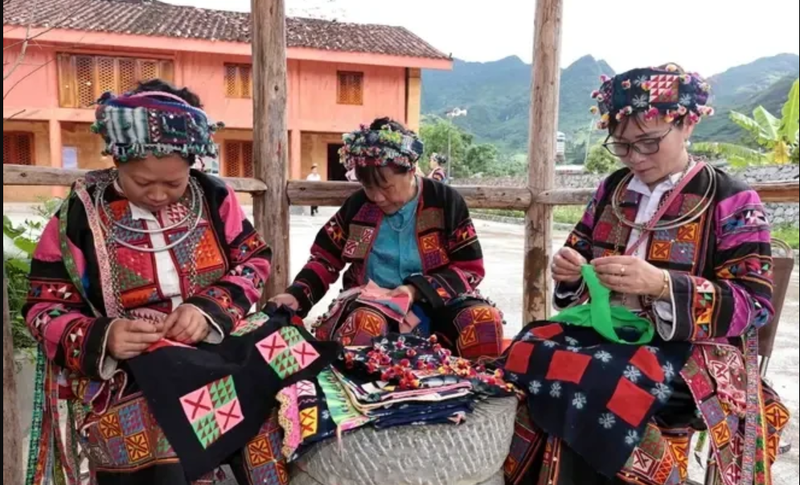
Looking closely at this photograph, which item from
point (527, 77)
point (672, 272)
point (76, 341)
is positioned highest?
point (527, 77)

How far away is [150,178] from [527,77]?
261 cm

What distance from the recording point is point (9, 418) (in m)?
2.02

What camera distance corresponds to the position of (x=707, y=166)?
197 centimetres

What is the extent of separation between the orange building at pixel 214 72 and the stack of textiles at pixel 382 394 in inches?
231

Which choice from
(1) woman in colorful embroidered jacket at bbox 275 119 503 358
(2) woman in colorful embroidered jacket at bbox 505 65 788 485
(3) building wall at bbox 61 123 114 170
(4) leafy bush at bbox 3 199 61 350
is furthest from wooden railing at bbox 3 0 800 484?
(3) building wall at bbox 61 123 114 170

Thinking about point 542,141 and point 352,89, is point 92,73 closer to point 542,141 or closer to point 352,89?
point 352,89

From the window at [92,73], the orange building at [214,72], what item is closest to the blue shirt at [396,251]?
the orange building at [214,72]

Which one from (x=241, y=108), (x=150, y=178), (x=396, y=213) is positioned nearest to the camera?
(x=150, y=178)

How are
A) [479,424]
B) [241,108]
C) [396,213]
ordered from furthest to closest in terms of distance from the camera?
[241,108] < [396,213] < [479,424]

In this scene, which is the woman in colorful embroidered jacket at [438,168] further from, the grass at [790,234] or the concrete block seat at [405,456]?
the grass at [790,234]

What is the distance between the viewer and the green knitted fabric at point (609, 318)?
188 centimetres

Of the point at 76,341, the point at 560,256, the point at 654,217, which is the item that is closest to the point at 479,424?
the point at 560,256

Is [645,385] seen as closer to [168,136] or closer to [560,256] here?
[560,256]

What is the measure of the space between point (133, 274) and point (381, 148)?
107 cm
